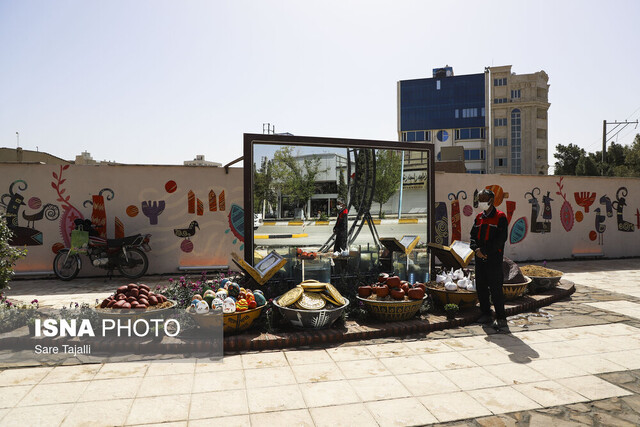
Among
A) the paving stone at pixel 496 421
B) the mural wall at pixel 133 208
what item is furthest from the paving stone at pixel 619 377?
the mural wall at pixel 133 208

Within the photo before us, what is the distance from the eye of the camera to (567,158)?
52.2 m

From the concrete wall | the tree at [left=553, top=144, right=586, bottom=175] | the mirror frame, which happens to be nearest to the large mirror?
the mirror frame

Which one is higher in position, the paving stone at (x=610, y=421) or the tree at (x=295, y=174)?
the tree at (x=295, y=174)

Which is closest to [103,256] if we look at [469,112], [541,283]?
[541,283]

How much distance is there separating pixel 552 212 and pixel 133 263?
11.8 m

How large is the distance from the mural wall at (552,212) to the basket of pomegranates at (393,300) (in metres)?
5.96

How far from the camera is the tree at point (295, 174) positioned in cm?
785

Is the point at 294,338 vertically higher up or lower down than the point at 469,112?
lower down

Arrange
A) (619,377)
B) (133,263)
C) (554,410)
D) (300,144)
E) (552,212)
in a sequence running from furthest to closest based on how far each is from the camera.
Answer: (552,212)
(133,263)
(300,144)
(619,377)
(554,410)

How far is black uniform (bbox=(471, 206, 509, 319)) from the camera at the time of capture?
21.0 feet

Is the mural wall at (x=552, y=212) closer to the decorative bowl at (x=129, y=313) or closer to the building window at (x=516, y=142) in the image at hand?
the decorative bowl at (x=129, y=313)

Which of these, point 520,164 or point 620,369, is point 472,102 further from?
point 620,369

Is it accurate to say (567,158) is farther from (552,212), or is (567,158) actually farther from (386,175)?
(386,175)

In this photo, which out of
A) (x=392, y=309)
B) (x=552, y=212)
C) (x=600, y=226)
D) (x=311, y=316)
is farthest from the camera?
(x=600, y=226)
